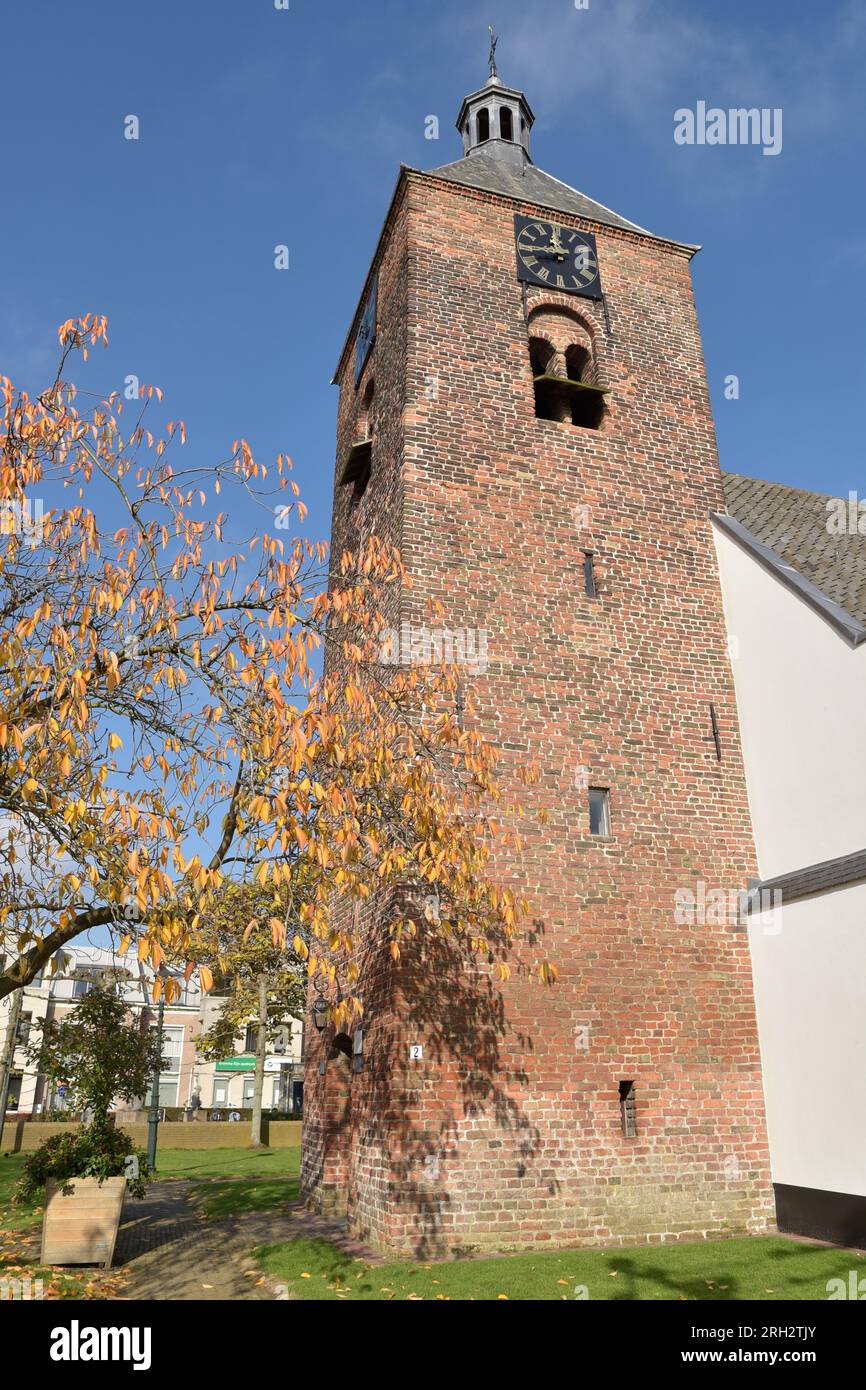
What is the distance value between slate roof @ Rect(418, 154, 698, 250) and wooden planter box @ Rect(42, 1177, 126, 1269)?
1514cm

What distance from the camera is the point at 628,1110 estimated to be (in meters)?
10.4

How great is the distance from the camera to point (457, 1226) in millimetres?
9266

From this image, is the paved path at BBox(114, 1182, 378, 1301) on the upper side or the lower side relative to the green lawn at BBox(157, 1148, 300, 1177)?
upper

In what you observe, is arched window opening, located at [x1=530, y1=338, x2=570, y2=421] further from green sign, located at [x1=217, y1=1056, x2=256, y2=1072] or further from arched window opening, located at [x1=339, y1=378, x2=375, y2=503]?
green sign, located at [x1=217, y1=1056, x2=256, y2=1072]

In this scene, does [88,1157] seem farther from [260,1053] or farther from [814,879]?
[260,1053]

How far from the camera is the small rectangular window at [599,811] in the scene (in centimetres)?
1159

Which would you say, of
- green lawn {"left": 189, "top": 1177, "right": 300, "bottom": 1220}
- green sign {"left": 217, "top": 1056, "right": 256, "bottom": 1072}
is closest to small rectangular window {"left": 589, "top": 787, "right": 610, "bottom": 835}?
green lawn {"left": 189, "top": 1177, "right": 300, "bottom": 1220}

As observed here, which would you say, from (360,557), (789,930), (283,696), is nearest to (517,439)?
(360,557)

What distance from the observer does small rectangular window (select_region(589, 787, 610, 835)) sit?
11.6m

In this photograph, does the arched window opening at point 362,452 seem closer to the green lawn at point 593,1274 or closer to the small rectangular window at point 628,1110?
the small rectangular window at point 628,1110

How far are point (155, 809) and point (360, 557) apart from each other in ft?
10.9

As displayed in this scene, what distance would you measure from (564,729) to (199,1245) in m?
7.64
